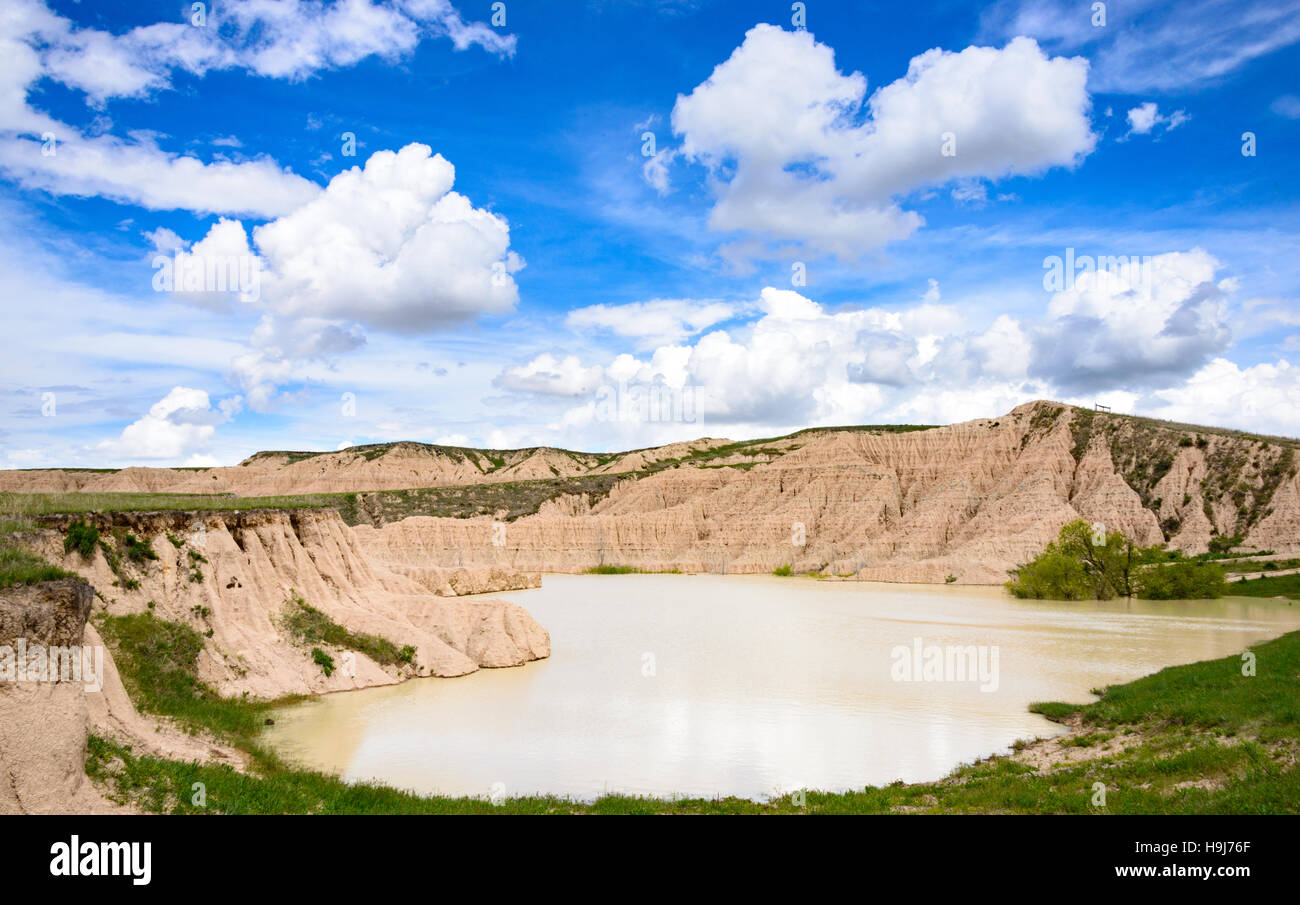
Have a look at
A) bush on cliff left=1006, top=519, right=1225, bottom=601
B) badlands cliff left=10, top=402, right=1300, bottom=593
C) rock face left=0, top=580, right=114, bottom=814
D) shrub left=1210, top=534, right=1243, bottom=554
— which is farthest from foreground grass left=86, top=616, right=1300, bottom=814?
shrub left=1210, top=534, right=1243, bottom=554

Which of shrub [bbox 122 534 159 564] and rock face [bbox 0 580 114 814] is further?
shrub [bbox 122 534 159 564]

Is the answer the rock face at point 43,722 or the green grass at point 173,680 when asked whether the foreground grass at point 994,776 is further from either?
the rock face at point 43,722

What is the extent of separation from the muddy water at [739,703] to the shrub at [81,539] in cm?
581

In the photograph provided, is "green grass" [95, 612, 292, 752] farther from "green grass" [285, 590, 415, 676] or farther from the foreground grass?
"green grass" [285, 590, 415, 676]

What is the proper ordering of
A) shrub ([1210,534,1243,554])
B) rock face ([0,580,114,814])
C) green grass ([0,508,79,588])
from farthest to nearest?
shrub ([1210,534,1243,554]) < green grass ([0,508,79,588]) < rock face ([0,580,114,814])

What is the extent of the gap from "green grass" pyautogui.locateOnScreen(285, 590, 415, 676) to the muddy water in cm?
126

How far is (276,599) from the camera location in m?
22.8

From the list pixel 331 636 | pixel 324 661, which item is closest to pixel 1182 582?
pixel 331 636

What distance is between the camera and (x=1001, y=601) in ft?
165

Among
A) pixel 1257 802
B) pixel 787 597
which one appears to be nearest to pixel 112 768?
pixel 1257 802

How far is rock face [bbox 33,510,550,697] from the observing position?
19.0 m

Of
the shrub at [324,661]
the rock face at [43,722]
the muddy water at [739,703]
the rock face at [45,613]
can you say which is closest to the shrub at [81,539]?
the muddy water at [739,703]
